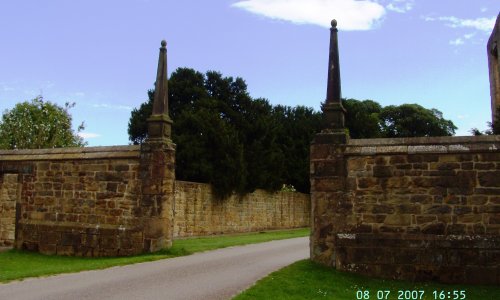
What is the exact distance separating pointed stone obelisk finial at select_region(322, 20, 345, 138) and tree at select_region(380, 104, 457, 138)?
35588 millimetres

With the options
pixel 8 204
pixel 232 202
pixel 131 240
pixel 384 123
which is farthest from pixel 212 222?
pixel 384 123

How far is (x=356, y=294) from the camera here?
8.27 metres

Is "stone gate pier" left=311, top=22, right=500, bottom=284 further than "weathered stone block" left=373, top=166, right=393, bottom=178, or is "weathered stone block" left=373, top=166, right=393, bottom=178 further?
"weathered stone block" left=373, top=166, right=393, bottom=178

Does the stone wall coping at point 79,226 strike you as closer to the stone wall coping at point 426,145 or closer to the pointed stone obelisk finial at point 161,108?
the pointed stone obelisk finial at point 161,108

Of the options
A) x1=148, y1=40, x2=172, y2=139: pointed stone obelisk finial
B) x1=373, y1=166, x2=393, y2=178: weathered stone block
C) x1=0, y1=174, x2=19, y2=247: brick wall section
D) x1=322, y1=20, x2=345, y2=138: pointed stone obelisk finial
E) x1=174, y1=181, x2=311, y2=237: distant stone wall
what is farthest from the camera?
x1=174, y1=181, x2=311, y2=237: distant stone wall

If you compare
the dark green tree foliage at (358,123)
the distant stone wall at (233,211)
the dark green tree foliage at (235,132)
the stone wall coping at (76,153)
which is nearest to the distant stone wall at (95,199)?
the stone wall coping at (76,153)

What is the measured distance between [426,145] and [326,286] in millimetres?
3495

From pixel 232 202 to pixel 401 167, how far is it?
15.8 meters

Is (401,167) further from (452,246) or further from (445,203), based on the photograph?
(452,246)

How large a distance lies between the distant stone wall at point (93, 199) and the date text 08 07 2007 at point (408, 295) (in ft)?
18.3

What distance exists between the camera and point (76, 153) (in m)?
13.2

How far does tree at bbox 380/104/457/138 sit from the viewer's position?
151 ft

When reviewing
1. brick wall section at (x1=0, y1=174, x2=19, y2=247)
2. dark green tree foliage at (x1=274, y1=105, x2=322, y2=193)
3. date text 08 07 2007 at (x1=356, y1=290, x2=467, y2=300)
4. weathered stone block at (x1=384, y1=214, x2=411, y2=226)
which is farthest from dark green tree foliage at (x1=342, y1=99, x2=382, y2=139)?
date text 08 07 2007 at (x1=356, y1=290, x2=467, y2=300)

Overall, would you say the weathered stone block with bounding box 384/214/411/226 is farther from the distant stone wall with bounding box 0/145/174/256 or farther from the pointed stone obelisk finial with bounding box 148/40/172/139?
the pointed stone obelisk finial with bounding box 148/40/172/139
